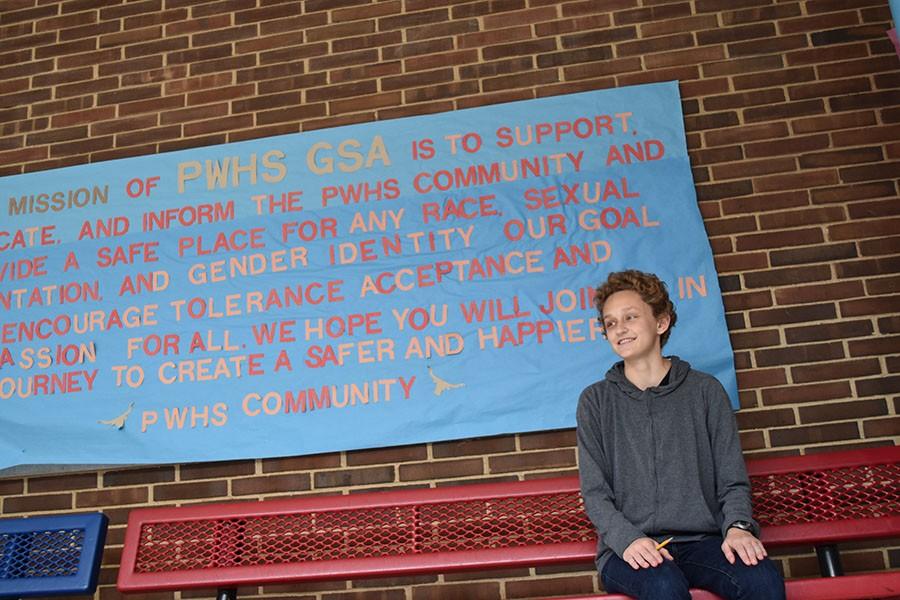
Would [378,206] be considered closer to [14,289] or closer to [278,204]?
[278,204]

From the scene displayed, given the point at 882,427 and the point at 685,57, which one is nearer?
the point at 882,427

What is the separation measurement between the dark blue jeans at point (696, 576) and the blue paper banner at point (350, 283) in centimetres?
83

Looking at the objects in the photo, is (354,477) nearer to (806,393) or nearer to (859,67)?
(806,393)

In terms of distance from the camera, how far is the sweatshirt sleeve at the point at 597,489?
2105mm

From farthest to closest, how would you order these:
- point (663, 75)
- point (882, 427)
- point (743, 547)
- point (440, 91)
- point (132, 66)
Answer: point (132, 66) < point (440, 91) < point (663, 75) < point (882, 427) < point (743, 547)

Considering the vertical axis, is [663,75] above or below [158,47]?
below

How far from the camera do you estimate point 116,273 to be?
3.30 m

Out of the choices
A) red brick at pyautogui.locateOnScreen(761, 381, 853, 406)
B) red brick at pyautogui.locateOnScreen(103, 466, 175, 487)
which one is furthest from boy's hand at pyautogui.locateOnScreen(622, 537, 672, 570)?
red brick at pyautogui.locateOnScreen(103, 466, 175, 487)

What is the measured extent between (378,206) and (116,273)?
1040 mm

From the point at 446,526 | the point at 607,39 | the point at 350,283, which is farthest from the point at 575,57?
the point at 446,526

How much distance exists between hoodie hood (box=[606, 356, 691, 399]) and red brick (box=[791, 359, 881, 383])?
28.7 inches

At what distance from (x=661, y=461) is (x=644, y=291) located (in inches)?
19.4

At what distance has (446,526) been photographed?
2.61 metres

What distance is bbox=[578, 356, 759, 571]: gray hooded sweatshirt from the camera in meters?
2.17
